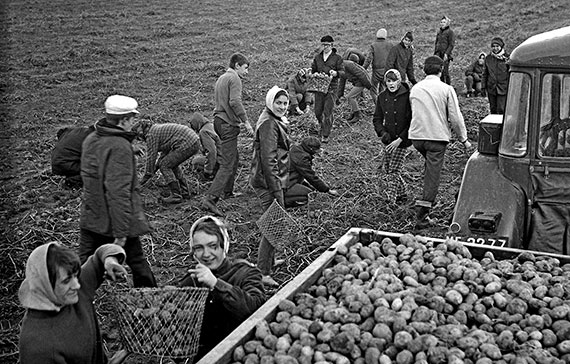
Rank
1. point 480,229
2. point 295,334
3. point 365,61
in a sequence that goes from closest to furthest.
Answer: point 295,334, point 480,229, point 365,61

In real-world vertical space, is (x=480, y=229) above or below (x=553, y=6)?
above

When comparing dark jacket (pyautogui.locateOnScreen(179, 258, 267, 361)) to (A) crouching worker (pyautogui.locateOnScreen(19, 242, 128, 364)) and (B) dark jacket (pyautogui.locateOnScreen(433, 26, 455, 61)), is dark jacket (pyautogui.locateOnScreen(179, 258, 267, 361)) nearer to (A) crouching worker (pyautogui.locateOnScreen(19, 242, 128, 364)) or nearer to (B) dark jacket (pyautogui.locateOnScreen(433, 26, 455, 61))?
(A) crouching worker (pyautogui.locateOnScreen(19, 242, 128, 364))

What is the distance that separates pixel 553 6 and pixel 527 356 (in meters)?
24.5

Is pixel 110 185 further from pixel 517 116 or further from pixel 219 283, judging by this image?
pixel 517 116

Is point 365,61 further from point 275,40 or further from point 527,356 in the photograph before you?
point 527,356

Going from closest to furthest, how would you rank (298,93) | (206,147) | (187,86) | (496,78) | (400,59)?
(206,147), (496,78), (298,93), (400,59), (187,86)

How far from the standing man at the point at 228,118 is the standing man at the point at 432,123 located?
7.21ft

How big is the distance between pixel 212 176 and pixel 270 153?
351 cm

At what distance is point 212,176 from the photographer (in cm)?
993

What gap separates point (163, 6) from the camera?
24.3 meters

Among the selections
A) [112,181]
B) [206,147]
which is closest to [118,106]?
[112,181]

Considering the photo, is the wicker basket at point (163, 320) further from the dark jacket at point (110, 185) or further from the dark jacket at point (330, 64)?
the dark jacket at point (330, 64)

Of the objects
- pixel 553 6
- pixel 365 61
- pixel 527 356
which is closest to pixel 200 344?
pixel 527 356

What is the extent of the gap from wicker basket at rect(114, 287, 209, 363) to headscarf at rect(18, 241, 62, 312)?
37 centimetres
